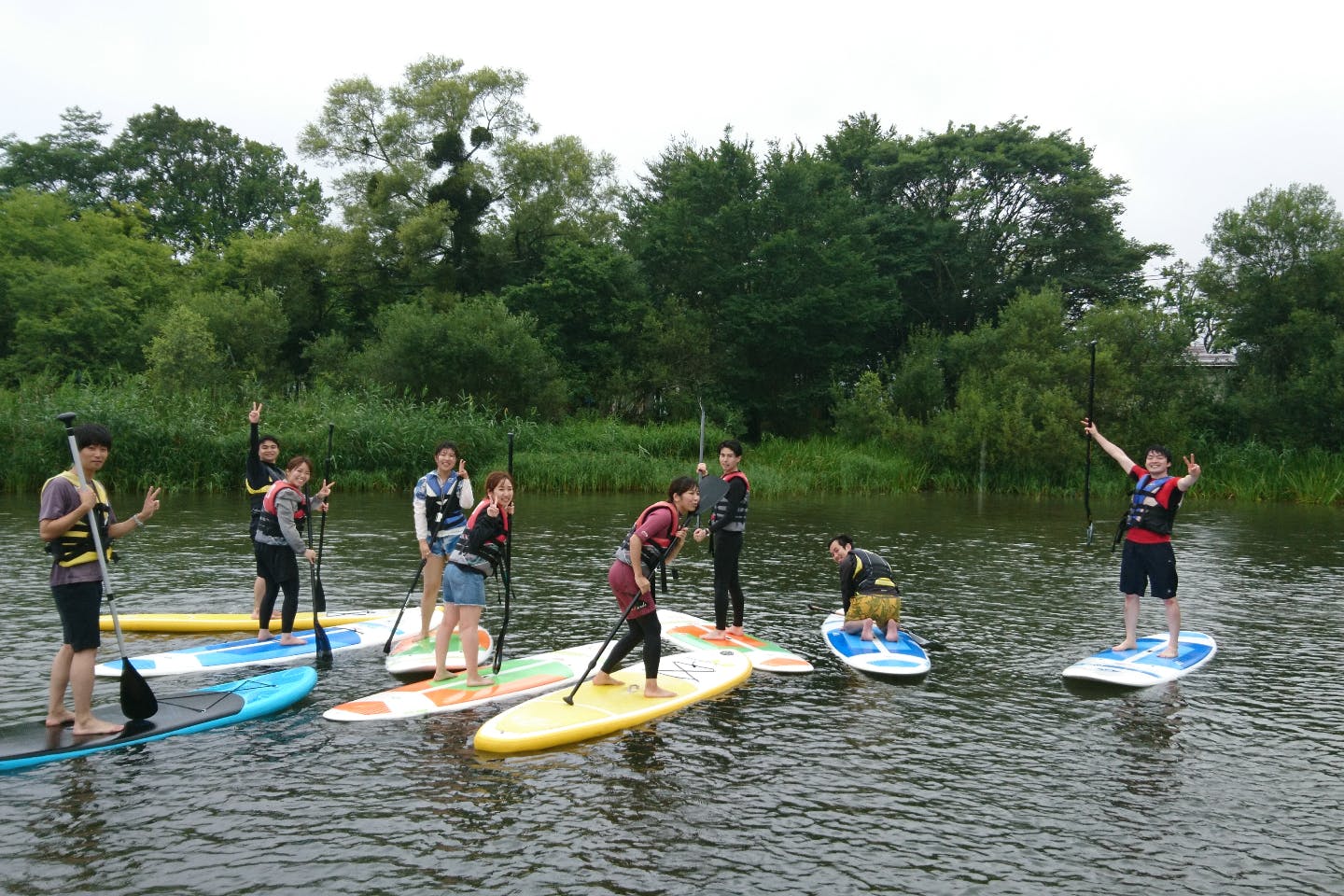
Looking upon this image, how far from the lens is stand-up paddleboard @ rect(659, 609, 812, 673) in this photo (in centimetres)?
1029

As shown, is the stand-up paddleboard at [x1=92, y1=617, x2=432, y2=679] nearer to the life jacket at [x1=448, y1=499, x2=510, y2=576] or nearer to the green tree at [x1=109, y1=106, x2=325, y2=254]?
the life jacket at [x1=448, y1=499, x2=510, y2=576]

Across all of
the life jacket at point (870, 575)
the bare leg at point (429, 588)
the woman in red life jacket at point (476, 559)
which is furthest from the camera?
the life jacket at point (870, 575)

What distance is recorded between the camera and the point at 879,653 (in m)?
10.5

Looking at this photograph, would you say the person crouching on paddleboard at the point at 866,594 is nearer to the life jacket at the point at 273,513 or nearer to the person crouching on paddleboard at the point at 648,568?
the person crouching on paddleboard at the point at 648,568

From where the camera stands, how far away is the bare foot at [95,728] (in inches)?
294

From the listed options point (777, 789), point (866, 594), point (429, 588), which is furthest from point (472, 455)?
point (777, 789)

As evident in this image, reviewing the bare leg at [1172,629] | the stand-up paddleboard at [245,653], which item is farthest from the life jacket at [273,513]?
the bare leg at [1172,629]

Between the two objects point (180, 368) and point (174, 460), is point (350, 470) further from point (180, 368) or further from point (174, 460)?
point (180, 368)

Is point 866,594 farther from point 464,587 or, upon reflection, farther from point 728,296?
point 728,296

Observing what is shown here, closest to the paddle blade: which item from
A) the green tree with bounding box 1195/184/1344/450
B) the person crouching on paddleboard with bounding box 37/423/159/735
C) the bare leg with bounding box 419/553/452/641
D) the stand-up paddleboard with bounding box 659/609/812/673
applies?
the person crouching on paddleboard with bounding box 37/423/159/735

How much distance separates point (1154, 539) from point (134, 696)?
9.44 m

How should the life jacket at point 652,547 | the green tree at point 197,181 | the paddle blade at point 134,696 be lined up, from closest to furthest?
the paddle blade at point 134,696 < the life jacket at point 652,547 < the green tree at point 197,181

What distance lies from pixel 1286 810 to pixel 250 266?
50.7 meters

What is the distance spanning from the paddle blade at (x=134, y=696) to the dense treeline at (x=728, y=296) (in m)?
26.3
